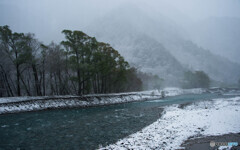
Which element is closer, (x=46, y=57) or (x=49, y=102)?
(x=49, y=102)

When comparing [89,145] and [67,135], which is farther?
[67,135]

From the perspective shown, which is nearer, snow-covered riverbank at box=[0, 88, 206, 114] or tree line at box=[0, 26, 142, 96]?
snow-covered riverbank at box=[0, 88, 206, 114]

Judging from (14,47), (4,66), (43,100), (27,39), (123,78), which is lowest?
(43,100)

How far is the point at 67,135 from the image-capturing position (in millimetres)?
12906

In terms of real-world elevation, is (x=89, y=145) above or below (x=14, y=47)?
below

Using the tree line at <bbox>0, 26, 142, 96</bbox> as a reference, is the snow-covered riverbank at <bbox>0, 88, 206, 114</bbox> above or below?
below

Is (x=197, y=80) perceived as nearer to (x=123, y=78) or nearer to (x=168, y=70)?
(x=168, y=70)

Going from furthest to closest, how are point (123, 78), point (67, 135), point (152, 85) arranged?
point (152, 85)
point (123, 78)
point (67, 135)

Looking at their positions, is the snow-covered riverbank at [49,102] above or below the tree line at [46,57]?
below

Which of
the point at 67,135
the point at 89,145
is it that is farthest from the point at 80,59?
the point at 89,145

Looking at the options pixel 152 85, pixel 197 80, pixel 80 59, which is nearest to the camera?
pixel 80 59

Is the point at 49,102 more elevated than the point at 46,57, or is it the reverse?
the point at 46,57

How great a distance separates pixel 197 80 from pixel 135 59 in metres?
81.2

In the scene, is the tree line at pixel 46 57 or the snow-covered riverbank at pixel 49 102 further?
the tree line at pixel 46 57
